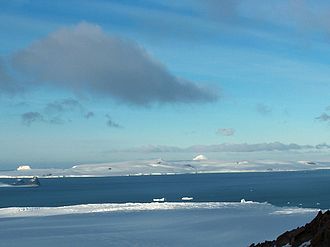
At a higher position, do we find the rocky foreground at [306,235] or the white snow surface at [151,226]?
the rocky foreground at [306,235]

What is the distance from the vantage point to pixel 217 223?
144 ft

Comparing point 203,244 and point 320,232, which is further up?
point 320,232

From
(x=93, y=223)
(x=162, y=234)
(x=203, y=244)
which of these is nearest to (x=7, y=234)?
(x=93, y=223)

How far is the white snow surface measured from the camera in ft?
116

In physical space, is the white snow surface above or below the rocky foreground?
below

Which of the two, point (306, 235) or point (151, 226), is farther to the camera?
point (151, 226)

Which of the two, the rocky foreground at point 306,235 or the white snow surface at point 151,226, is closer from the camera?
the rocky foreground at point 306,235

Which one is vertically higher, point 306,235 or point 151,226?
point 306,235

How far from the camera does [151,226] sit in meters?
43.0

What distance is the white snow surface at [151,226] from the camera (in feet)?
116

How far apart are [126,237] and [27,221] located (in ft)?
61.8

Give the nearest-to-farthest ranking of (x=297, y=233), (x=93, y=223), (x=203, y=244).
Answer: (x=297, y=233) → (x=203, y=244) → (x=93, y=223)

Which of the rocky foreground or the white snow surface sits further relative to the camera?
the white snow surface

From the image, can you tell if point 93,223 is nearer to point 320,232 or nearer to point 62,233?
point 62,233
